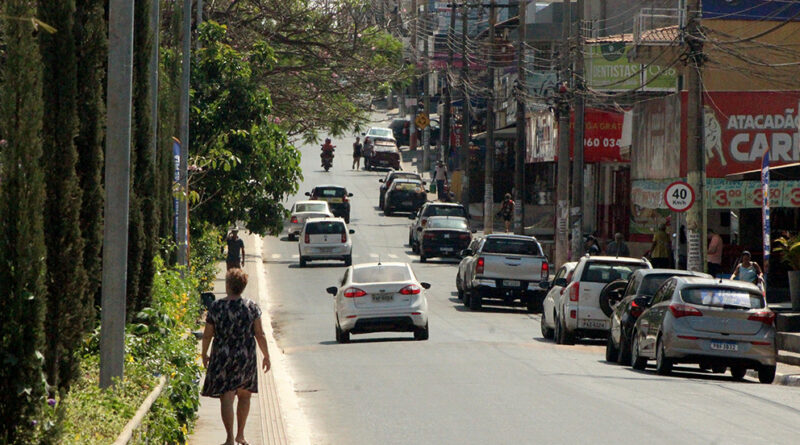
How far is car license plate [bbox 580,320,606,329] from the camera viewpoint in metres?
25.1

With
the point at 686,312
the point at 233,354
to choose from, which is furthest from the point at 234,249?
the point at 233,354


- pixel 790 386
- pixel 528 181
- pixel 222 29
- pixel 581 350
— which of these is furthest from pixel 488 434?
pixel 528 181

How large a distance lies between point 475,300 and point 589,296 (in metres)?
8.86

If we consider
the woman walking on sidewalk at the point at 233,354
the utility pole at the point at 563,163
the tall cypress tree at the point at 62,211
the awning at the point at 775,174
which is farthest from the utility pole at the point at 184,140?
the utility pole at the point at 563,163

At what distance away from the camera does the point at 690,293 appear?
63.6 ft

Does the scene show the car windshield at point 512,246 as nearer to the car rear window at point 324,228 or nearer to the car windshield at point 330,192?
the car rear window at point 324,228

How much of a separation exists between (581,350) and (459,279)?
1169 cm

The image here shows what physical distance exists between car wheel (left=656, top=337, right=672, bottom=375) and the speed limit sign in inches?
292

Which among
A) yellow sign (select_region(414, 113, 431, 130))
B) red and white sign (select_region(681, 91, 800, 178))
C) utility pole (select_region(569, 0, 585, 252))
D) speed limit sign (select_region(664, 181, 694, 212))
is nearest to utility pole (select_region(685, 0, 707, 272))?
speed limit sign (select_region(664, 181, 694, 212))

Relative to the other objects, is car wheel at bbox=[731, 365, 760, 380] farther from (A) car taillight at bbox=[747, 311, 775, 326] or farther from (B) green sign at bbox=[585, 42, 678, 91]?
(B) green sign at bbox=[585, 42, 678, 91]

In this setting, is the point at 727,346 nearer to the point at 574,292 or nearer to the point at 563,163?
the point at 574,292

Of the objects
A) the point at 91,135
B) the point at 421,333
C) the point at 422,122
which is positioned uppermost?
the point at 422,122

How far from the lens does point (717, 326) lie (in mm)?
19234

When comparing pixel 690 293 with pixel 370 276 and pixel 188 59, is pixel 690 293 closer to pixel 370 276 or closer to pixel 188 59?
pixel 370 276
